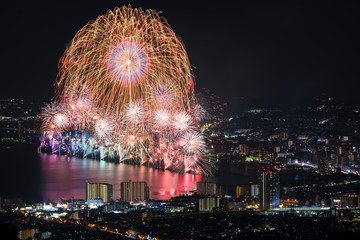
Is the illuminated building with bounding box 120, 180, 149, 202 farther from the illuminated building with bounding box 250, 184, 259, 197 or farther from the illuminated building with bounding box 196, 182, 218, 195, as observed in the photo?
the illuminated building with bounding box 250, 184, 259, 197

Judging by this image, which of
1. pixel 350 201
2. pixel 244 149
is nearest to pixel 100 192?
pixel 350 201

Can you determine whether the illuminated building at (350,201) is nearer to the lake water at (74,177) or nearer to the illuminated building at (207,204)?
the illuminated building at (207,204)

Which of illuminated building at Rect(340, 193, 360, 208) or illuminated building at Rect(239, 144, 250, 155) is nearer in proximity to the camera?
illuminated building at Rect(340, 193, 360, 208)

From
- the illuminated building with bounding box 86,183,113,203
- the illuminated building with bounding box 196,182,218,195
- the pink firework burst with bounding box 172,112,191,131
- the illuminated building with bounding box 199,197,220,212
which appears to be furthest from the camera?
the pink firework burst with bounding box 172,112,191,131

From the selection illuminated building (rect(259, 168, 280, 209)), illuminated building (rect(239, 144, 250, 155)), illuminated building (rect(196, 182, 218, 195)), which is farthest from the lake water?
illuminated building (rect(239, 144, 250, 155))

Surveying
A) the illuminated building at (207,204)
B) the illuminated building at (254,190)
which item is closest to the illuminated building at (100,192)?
the illuminated building at (207,204)

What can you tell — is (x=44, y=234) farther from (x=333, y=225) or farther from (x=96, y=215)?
(x=333, y=225)

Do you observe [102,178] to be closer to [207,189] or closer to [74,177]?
Answer: [74,177]
